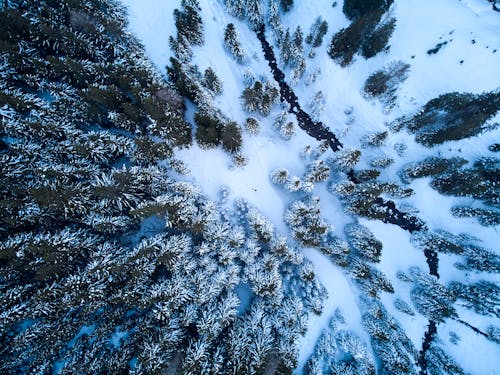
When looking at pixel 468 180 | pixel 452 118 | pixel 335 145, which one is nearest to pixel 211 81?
pixel 335 145

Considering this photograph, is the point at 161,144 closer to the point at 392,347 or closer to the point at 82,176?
the point at 82,176

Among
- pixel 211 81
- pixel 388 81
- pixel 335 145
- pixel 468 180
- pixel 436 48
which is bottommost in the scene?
pixel 211 81

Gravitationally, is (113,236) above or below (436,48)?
below

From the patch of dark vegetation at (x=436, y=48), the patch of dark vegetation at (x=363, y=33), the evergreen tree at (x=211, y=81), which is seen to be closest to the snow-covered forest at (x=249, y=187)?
the patch of dark vegetation at (x=436, y=48)

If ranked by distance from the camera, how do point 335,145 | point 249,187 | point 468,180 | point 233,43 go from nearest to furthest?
1. point 468,180
2. point 249,187
3. point 233,43
4. point 335,145

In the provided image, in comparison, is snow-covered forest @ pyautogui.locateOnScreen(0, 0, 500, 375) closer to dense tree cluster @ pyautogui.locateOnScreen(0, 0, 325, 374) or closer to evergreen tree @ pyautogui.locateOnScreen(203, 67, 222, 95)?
dense tree cluster @ pyautogui.locateOnScreen(0, 0, 325, 374)

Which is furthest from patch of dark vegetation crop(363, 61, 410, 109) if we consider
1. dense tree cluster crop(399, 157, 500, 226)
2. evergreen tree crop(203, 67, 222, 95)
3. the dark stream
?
evergreen tree crop(203, 67, 222, 95)

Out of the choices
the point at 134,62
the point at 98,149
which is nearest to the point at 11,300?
the point at 98,149

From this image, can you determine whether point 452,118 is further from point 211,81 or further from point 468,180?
point 211,81
